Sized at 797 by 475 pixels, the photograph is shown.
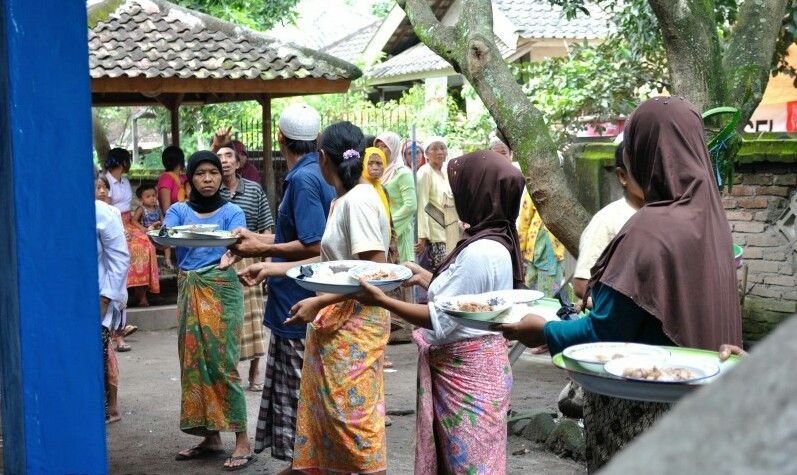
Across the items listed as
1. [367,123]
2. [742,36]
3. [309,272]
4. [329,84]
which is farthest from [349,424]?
[367,123]

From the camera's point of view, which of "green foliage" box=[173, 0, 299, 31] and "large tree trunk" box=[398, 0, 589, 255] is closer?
"large tree trunk" box=[398, 0, 589, 255]

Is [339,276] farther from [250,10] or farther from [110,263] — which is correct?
[250,10]

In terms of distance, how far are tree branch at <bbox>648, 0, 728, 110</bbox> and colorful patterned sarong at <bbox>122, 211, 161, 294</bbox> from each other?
733 centimetres

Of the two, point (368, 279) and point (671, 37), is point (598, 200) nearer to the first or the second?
point (671, 37)

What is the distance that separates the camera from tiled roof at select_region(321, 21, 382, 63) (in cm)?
2898

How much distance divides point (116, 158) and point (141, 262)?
1.61 meters

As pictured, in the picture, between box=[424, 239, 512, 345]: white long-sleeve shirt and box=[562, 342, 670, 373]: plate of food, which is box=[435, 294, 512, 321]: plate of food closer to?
box=[424, 239, 512, 345]: white long-sleeve shirt

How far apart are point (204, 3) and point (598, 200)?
Answer: 35.8 ft

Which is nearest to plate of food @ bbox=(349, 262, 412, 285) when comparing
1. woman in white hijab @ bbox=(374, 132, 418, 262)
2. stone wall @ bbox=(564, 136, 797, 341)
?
stone wall @ bbox=(564, 136, 797, 341)

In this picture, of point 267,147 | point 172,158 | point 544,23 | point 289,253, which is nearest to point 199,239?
point 289,253

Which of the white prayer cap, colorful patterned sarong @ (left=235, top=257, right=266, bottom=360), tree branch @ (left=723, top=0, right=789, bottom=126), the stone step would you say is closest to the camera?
the white prayer cap

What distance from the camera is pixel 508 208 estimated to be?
432 centimetres

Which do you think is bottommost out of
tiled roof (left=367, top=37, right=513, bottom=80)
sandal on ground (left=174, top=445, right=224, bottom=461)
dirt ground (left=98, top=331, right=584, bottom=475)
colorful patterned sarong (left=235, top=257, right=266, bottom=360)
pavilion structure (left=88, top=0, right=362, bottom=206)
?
dirt ground (left=98, top=331, right=584, bottom=475)

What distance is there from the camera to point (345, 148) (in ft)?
16.4
